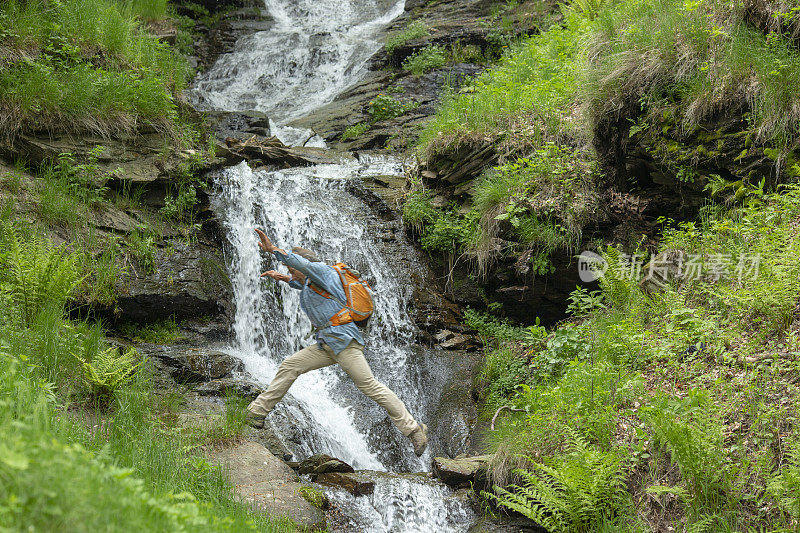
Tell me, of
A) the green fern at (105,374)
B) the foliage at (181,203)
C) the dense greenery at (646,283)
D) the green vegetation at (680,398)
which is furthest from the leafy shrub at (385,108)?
the green fern at (105,374)

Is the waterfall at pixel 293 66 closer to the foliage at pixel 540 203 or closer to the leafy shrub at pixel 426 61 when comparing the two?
the leafy shrub at pixel 426 61

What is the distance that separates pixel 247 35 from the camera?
19.8 meters

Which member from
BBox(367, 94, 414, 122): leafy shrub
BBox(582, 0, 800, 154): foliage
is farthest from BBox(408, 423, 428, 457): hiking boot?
BBox(367, 94, 414, 122): leafy shrub

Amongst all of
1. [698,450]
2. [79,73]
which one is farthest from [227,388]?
[79,73]

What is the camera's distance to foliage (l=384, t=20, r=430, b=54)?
54.1 feet

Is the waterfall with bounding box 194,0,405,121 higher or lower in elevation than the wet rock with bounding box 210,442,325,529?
higher

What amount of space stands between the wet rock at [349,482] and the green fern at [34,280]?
10.9 feet

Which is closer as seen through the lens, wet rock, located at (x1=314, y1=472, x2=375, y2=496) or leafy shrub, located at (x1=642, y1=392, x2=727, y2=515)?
leafy shrub, located at (x1=642, y1=392, x2=727, y2=515)

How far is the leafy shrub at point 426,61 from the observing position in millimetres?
15337

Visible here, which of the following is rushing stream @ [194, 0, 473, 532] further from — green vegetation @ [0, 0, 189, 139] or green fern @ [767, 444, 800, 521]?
green fern @ [767, 444, 800, 521]

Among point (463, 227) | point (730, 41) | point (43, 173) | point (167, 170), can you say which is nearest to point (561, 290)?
point (463, 227)

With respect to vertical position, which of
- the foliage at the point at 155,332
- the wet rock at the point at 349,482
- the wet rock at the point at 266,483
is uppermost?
the foliage at the point at 155,332

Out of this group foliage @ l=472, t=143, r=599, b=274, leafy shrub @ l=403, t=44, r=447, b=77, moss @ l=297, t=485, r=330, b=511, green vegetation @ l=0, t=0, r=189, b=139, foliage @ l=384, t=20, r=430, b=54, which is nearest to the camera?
moss @ l=297, t=485, r=330, b=511

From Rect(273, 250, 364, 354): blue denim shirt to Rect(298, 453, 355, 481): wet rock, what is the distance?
43.8 inches
